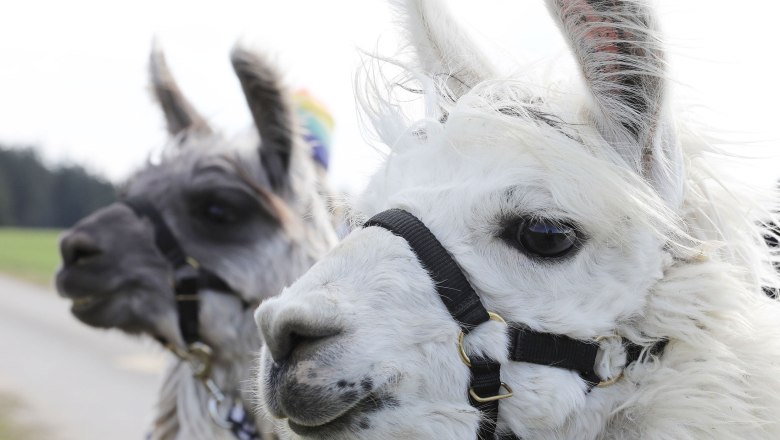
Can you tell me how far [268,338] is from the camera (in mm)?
1630

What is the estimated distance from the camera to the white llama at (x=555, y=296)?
1.62 m

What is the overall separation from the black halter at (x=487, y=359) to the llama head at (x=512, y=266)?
0.06 ft

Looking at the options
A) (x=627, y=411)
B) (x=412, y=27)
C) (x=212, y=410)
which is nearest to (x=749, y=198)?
(x=627, y=411)

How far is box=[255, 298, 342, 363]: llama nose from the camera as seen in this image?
5.13ft

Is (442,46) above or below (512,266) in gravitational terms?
above

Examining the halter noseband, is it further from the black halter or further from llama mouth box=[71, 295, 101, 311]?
the black halter

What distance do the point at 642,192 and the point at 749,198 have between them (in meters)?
0.39

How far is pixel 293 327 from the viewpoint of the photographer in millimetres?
1582

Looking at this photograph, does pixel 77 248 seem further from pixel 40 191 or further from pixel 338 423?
pixel 40 191

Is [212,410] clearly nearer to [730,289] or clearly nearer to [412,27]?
[412,27]

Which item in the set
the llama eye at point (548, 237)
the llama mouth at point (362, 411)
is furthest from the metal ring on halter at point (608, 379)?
the llama mouth at point (362, 411)

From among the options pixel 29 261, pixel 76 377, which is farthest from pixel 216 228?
pixel 29 261

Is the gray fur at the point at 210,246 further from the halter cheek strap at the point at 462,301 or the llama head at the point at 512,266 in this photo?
the halter cheek strap at the point at 462,301

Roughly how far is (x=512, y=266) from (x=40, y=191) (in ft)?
242
